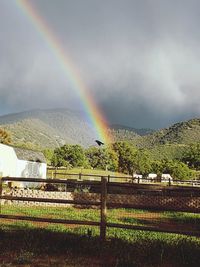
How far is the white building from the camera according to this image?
1944 inches

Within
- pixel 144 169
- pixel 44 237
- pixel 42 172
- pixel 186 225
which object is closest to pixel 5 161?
pixel 42 172

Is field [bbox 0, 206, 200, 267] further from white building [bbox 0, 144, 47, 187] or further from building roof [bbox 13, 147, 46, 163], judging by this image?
building roof [bbox 13, 147, 46, 163]

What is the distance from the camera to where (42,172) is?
58.7 m

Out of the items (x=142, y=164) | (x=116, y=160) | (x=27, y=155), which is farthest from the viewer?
(x=116, y=160)

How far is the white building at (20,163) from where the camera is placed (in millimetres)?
49375

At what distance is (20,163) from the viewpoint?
53250 millimetres

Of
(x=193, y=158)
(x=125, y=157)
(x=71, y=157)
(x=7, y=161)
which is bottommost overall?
(x=7, y=161)

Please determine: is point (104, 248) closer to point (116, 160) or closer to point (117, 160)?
point (116, 160)

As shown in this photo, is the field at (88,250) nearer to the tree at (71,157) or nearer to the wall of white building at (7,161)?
the wall of white building at (7,161)

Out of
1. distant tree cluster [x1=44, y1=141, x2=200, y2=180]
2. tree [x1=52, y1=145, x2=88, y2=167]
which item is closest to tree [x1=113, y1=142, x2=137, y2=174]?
distant tree cluster [x1=44, y1=141, x2=200, y2=180]

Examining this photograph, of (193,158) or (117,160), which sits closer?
(117,160)

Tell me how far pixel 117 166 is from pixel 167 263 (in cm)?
10695

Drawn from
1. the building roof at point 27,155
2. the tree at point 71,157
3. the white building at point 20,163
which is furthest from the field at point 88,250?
the tree at point 71,157

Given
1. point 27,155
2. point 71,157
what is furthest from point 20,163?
point 71,157
